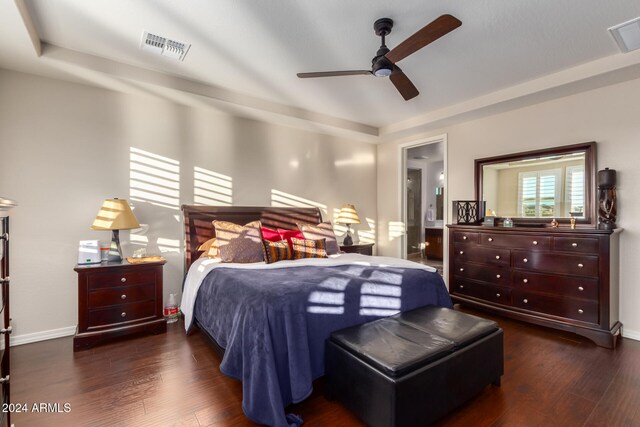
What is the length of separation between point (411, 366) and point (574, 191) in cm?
311

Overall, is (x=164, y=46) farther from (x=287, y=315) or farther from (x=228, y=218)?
(x=287, y=315)

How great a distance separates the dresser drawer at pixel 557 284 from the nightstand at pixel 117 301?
3.82 m

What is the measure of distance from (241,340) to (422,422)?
1.12m

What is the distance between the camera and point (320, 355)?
6.43ft

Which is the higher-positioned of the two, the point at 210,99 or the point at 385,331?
the point at 210,99

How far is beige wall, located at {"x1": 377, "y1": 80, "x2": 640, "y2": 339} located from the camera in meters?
2.97

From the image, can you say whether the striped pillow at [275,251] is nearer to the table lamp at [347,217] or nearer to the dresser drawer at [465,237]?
the table lamp at [347,217]

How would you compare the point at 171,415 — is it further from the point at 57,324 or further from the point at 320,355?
the point at 57,324

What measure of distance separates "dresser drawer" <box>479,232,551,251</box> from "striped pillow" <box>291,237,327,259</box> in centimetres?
195

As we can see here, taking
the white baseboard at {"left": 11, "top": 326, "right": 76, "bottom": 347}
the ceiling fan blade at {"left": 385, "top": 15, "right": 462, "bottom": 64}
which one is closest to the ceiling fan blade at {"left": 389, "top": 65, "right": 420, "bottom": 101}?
the ceiling fan blade at {"left": 385, "top": 15, "right": 462, "bottom": 64}

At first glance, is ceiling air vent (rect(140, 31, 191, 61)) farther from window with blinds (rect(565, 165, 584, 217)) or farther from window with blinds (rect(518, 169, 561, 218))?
window with blinds (rect(565, 165, 584, 217))

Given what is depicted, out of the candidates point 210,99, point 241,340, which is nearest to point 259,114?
point 210,99

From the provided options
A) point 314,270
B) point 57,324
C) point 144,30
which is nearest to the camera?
point 144,30

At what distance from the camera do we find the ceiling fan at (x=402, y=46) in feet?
6.21
